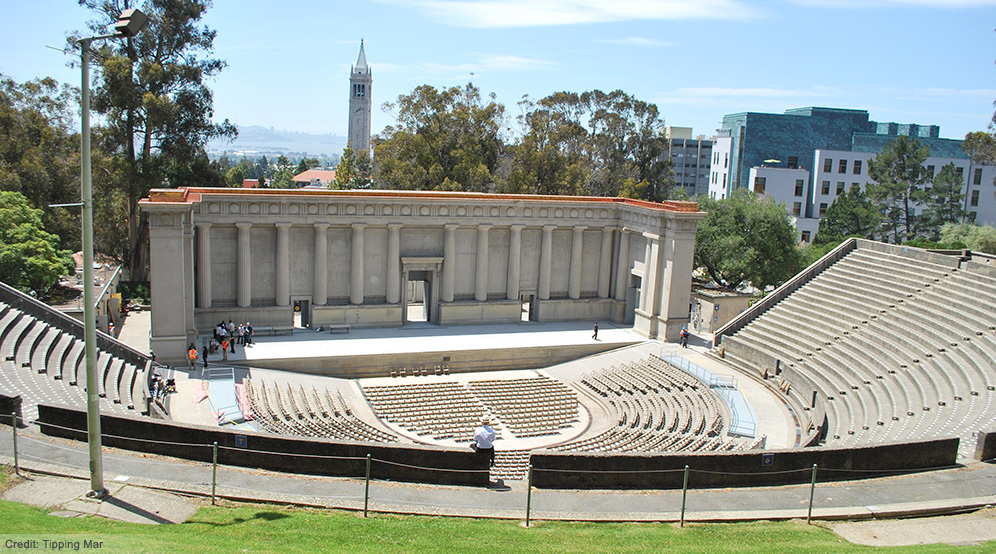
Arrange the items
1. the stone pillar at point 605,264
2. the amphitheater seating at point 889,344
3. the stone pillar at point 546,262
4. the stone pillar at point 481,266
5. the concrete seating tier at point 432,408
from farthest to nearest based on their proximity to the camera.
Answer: the stone pillar at point 605,264, the stone pillar at point 546,262, the stone pillar at point 481,266, the concrete seating tier at point 432,408, the amphitheater seating at point 889,344

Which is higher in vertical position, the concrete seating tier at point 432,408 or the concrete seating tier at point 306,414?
the concrete seating tier at point 306,414

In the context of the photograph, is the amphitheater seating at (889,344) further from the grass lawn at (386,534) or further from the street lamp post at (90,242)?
the street lamp post at (90,242)

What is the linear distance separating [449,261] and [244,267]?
438 inches

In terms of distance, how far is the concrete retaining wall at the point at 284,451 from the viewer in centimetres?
1611

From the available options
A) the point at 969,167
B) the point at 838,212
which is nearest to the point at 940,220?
the point at 838,212

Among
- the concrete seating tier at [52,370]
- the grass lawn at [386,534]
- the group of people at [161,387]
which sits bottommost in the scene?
the group of people at [161,387]

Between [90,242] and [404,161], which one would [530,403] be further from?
[404,161]

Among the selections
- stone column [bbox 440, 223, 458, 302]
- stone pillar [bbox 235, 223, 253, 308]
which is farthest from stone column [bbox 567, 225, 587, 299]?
stone pillar [bbox 235, 223, 253, 308]

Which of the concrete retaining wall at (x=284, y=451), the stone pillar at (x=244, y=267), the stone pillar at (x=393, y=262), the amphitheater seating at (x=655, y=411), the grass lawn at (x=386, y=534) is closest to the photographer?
the grass lawn at (x=386, y=534)

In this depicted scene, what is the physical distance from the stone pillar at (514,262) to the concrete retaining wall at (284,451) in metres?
27.3

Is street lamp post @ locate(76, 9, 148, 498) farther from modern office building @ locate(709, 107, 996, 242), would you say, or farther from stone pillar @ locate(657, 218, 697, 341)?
modern office building @ locate(709, 107, 996, 242)

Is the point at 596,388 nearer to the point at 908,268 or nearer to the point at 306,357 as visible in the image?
the point at 306,357

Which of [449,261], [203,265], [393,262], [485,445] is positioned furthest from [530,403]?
[203,265]

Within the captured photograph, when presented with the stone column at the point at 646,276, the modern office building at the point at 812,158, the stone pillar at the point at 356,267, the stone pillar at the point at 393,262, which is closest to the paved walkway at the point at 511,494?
the stone pillar at the point at 356,267
